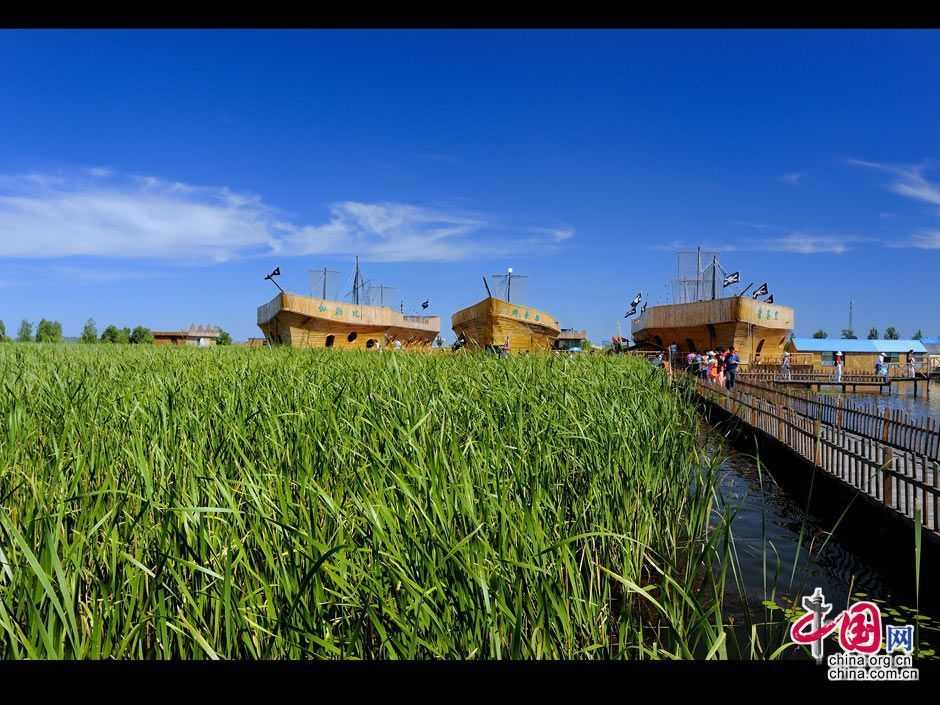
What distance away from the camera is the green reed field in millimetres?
1760

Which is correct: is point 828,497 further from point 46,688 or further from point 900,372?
point 900,372

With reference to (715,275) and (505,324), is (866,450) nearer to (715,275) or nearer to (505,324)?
(505,324)

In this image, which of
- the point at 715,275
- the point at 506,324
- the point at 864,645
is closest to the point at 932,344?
the point at 715,275

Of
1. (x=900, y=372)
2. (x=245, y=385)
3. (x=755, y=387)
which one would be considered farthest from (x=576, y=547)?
(x=900, y=372)

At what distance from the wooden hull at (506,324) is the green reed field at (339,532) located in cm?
2259

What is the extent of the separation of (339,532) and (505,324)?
85.5ft

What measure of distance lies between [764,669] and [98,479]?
2.95 meters

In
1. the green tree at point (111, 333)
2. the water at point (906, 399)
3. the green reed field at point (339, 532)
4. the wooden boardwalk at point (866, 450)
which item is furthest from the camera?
the green tree at point (111, 333)

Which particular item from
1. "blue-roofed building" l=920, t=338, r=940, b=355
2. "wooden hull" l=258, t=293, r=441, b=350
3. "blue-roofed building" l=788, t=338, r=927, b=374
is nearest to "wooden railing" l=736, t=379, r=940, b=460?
"wooden hull" l=258, t=293, r=441, b=350

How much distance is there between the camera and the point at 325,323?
2934cm

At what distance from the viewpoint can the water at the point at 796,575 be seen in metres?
3.49

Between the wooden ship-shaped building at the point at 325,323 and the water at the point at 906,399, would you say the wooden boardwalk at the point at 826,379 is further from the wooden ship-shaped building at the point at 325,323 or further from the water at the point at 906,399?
the wooden ship-shaped building at the point at 325,323

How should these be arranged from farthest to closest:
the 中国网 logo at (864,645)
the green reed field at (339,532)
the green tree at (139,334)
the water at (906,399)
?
the green tree at (139,334)
the water at (906,399)
the green reed field at (339,532)
the 中国网 logo at (864,645)

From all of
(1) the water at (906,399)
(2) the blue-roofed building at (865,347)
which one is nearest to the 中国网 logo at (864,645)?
(1) the water at (906,399)
